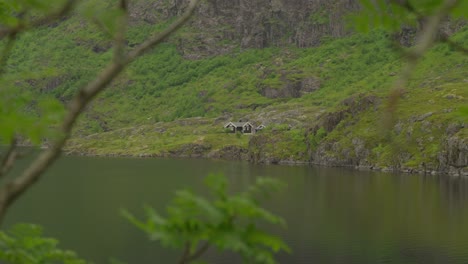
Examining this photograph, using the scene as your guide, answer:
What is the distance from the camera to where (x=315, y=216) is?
221 feet

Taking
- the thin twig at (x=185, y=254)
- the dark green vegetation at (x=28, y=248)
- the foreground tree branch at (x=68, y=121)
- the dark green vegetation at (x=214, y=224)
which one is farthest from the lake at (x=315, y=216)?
the foreground tree branch at (x=68, y=121)

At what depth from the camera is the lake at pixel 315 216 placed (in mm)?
49219

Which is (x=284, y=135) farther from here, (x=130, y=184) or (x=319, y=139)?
(x=130, y=184)

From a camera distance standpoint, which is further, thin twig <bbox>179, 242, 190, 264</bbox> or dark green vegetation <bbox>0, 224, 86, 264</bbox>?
dark green vegetation <bbox>0, 224, 86, 264</bbox>

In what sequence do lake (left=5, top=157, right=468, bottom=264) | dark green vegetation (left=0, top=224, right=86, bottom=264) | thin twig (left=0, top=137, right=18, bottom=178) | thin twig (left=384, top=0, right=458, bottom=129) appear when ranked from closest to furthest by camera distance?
thin twig (left=384, top=0, right=458, bottom=129), thin twig (left=0, top=137, right=18, bottom=178), dark green vegetation (left=0, top=224, right=86, bottom=264), lake (left=5, top=157, right=468, bottom=264)

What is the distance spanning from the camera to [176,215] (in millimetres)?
5340

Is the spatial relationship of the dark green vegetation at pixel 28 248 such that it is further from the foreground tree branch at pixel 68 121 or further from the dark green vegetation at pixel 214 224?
the foreground tree branch at pixel 68 121

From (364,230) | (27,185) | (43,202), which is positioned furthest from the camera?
(43,202)

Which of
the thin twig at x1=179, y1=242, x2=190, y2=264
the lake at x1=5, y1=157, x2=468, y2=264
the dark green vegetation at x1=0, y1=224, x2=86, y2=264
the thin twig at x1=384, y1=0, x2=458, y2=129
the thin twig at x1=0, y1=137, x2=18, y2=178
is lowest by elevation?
the lake at x1=5, y1=157, x2=468, y2=264

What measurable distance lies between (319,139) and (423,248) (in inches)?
4304

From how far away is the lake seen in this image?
49219mm

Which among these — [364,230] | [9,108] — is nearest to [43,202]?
[364,230]

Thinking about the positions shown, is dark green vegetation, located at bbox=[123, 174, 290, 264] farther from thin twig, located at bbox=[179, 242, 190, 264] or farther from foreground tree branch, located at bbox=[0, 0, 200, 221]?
foreground tree branch, located at bbox=[0, 0, 200, 221]

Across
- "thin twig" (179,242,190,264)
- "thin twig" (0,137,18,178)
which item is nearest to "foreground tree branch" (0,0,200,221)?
"thin twig" (0,137,18,178)
